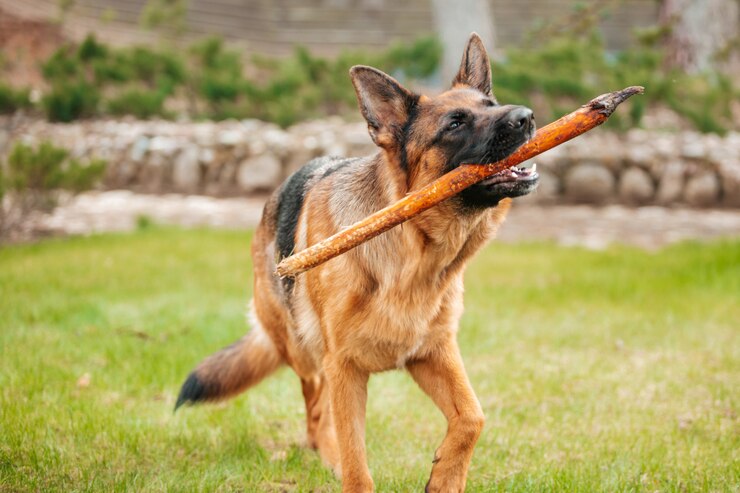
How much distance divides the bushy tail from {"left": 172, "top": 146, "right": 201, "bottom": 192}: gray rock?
34.9 ft

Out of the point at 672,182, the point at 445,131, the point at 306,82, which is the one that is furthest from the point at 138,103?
the point at 445,131

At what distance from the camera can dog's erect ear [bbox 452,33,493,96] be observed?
4.32 m

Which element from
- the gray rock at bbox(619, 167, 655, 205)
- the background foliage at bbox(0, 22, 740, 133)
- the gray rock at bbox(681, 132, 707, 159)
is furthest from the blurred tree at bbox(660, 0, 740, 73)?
the gray rock at bbox(619, 167, 655, 205)

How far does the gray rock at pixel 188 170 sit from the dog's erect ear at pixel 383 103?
1168 centimetres

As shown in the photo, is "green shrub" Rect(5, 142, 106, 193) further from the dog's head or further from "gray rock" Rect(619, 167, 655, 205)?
"gray rock" Rect(619, 167, 655, 205)

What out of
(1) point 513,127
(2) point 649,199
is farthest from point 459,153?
(2) point 649,199

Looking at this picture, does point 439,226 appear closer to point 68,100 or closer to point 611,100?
point 611,100

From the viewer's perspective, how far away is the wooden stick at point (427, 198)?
3633 mm

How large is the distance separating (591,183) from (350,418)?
11.0 metres

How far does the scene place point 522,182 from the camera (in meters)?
3.63

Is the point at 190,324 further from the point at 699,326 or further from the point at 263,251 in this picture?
the point at 699,326

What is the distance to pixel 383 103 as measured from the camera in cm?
400

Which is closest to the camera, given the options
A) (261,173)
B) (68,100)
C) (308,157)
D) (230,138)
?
(308,157)

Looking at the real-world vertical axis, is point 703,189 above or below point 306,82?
below
